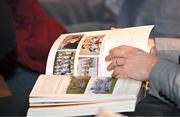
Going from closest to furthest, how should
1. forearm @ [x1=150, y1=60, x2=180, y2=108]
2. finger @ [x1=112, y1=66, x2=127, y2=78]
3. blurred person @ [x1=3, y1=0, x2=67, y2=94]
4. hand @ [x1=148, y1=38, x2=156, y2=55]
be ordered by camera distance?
forearm @ [x1=150, y1=60, x2=180, y2=108] < finger @ [x1=112, y1=66, x2=127, y2=78] < hand @ [x1=148, y1=38, x2=156, y2=55] < blurred person @ [x1=3, y1=0, x2=67, y2=94]

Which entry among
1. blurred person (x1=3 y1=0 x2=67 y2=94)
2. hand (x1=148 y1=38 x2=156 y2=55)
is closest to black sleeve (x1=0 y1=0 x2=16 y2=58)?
blurred person (x1=3 y1=0 x2=67 y2=94)

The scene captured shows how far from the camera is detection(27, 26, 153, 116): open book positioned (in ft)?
2.80

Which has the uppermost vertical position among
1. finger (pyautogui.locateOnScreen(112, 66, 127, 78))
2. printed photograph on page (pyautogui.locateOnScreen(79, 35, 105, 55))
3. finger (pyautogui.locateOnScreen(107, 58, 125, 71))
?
printed photograph on page (pyautogui.locateOnScreen(79, 35, 105, 55))

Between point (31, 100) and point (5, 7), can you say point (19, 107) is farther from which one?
point (5, 7)

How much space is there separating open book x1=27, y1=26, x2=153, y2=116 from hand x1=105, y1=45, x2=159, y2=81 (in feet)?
0.06

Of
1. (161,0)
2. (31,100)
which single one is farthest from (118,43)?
(161,0)

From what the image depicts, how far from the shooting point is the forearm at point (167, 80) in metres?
0.85

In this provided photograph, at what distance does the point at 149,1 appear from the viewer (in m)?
1.39

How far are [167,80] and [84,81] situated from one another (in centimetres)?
20

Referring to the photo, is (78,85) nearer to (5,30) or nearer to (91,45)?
(91,45)

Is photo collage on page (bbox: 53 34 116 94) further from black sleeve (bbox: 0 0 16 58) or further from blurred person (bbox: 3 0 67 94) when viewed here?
blurred person (bbox: 3 0 67 94)

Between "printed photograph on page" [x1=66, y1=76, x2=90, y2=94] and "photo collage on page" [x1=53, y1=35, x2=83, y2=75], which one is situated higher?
"photo collage on page" [x1=53, y1=35, x2=83, y2=75]

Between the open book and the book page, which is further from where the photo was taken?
the book page

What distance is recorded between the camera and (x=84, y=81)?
939 millimetres
